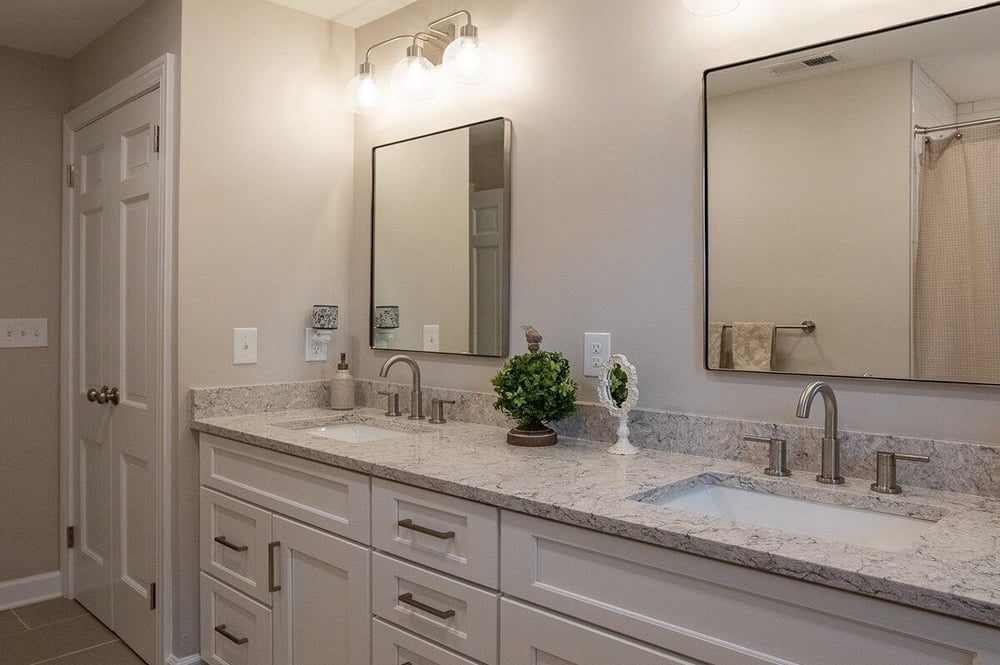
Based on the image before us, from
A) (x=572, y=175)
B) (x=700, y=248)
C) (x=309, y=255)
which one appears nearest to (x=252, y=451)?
(x=309, y=255)

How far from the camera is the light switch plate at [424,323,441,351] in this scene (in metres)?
2.38

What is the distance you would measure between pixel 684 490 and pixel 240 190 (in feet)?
5.70

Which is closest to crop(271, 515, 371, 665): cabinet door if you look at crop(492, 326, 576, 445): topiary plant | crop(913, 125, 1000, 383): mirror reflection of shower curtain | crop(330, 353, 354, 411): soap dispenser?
crop(492, 326, 576, 445): topiary plant

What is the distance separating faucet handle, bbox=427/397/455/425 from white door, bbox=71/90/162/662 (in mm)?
891

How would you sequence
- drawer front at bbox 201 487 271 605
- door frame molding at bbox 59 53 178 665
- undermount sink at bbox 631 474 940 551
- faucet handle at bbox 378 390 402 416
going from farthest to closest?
faucet handle at bbox 378 390 402 416, door frame molding at bbox 59 53 178 665, drawer front at bbox 201 487 271 605, undermount sink at bbox 631 474 940 551

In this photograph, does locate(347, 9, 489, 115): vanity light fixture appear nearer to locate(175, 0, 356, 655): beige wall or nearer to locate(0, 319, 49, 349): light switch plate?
locate(175, 0, 356, 655): beige wall

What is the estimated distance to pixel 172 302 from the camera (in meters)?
2.30

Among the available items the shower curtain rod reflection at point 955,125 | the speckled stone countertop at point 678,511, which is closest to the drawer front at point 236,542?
the speckled stone countertop at point 678,511

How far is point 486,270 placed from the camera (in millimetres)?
2236

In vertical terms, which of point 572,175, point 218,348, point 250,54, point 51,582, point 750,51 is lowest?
point 51,582

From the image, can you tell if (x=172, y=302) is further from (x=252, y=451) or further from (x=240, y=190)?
(x=252, y=451)

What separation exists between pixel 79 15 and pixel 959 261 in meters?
2.85

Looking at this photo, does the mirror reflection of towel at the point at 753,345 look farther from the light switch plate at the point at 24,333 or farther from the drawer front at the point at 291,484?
the light switch plate at the point at 24,333

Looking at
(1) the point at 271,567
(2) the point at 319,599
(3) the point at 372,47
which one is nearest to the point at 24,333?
(1) the point at 271,567
